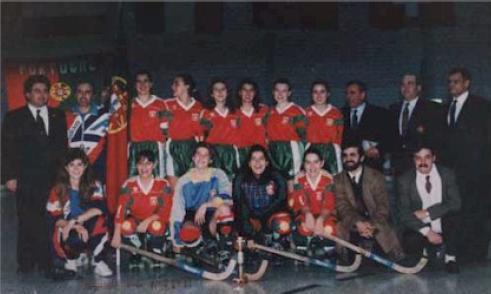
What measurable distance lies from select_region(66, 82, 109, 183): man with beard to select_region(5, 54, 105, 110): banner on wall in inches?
4.9

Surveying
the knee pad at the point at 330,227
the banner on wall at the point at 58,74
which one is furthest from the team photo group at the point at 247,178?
the banner on wall at the point at 58,74

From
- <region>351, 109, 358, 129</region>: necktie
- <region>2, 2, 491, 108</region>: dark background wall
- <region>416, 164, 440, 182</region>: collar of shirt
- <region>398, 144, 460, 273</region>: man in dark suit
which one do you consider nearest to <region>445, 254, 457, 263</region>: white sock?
<region>398, 144, 460, 273</region>: man in dark suit

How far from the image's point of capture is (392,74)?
34.1ft

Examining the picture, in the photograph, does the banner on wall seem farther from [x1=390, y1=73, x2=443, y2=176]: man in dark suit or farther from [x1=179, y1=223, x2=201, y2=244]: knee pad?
[x1=390, y1=73, x2=443, y2=176]: man in dark suit

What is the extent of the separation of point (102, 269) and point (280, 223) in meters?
1.82

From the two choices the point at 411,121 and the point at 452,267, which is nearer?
the point at 452,267

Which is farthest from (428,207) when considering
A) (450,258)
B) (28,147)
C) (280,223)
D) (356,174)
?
(28,147)

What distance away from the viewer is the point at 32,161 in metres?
9.78

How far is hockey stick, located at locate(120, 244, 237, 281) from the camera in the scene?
9089 millimetres

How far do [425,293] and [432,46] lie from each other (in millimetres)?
3042

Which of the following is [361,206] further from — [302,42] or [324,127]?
[302,42]

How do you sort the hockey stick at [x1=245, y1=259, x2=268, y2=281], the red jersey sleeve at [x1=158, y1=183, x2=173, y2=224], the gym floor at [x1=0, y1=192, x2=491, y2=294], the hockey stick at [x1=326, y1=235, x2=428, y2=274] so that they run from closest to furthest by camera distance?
the gym floor at [x1=0, y1=192, x2=491, y2=294]
the hockey stick at [x1=245, y1=259, x2=268, y2=281]
the hockey stick at [x1=326, y1=235, x2=428, y2=274]
the red jersey sleeve at [x1=158, y1=183, x2=173, y2=224]

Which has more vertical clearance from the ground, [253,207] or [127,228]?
[253,207]

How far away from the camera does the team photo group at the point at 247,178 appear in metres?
9.44
